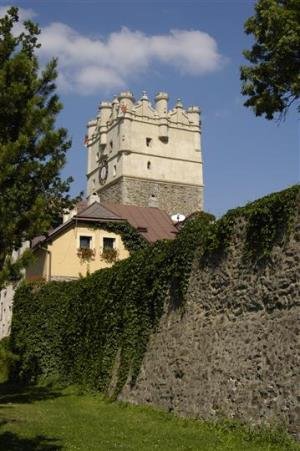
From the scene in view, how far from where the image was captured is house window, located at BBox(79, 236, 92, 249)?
34062 millimetres

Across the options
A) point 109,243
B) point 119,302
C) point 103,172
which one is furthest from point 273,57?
point 103,172

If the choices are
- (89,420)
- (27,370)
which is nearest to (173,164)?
(27,370)

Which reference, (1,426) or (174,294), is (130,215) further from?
(1,426)

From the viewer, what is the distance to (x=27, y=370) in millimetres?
26844

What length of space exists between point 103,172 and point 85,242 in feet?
126

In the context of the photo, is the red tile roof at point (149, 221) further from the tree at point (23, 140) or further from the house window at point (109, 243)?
the tree at point (23, 140)

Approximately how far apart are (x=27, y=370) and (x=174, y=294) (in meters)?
12.6

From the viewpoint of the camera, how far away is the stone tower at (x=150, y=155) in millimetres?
66438

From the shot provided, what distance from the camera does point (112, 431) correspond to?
13242mm

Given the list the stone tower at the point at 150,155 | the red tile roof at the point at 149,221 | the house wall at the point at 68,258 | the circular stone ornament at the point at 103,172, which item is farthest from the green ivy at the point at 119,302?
the circular stone ornament at the point at 103,172

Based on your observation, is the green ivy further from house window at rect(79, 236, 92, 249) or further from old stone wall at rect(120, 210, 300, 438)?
house window at rect(79, 236, 92, 249)

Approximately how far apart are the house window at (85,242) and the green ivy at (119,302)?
18.6 feet

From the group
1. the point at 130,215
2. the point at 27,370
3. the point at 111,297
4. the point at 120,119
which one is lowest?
the point at 27,370

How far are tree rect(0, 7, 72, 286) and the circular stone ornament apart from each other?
5562cm
